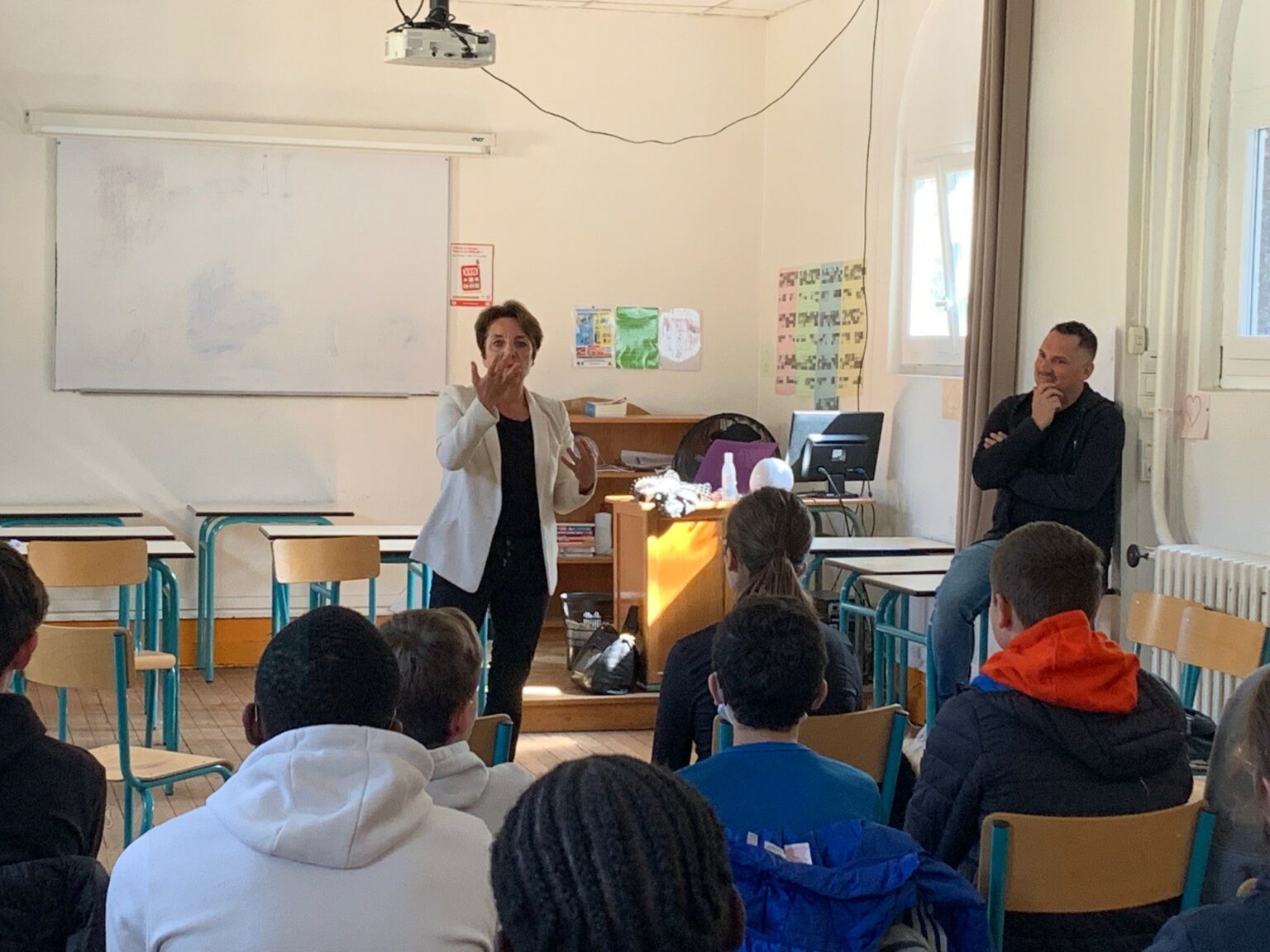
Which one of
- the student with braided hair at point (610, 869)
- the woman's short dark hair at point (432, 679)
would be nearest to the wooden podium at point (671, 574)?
the woman's short dark hair at point (432, 679)

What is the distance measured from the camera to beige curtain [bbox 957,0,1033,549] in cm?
→ 535

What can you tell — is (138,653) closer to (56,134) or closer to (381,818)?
(56,134)

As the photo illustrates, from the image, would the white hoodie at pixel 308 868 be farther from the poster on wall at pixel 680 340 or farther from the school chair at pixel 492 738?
the poster on wall at pixel 680 340

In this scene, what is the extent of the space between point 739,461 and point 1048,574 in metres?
3.99

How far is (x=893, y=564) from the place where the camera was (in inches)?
217

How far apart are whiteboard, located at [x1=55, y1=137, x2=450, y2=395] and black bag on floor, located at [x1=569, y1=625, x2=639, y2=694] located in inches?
79.7

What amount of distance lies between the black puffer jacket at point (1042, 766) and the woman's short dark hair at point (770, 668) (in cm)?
35

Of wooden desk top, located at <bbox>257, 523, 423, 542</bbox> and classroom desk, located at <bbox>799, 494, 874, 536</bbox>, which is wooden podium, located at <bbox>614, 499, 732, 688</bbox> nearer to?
classroom desk, located at <bbox>799, 494, 874, 536</bbox>

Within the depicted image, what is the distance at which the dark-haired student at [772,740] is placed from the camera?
6.07ft

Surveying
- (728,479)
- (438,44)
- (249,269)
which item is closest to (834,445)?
(728,479)

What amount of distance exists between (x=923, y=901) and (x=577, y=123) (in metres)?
6.31

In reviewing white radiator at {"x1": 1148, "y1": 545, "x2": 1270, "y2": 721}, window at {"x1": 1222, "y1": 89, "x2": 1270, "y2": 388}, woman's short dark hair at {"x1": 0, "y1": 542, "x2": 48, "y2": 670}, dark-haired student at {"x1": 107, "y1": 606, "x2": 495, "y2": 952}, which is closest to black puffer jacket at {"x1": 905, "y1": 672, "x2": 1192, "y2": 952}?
dark-haired student at {"x1": 107, "y1": 606, "x2": 495, "y2": 952}

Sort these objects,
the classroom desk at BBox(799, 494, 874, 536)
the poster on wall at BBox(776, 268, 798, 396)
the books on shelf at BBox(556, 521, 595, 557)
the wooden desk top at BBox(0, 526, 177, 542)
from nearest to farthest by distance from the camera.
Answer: the wooden desk top at BBox(0, 526, 177, 542)
the classroom desk at BBox(799, 494, 874, 536)
the books on shelf at BBox(556, 521, 595, 557)
the poster on wall at BBox(776, 268, 798, 396)

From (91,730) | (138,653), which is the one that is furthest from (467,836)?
(91,730)
